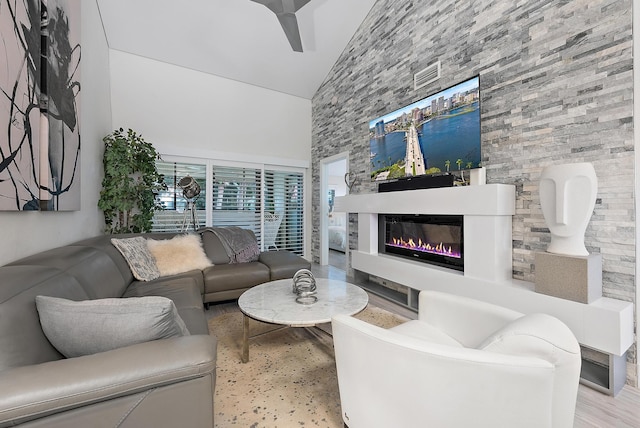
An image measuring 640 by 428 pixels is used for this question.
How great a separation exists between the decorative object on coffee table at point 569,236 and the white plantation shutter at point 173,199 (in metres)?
4.18

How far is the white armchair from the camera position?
0.77 metres

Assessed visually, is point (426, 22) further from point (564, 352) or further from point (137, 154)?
point (137, 154)

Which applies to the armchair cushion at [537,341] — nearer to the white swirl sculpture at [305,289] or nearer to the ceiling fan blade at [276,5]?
the white swirl sculpture at [305,289]

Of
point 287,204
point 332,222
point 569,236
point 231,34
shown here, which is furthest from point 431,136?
point 332,222

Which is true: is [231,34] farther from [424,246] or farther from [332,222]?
[332,222]

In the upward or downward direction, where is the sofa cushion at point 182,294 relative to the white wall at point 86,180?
downward

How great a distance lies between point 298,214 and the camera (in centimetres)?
515

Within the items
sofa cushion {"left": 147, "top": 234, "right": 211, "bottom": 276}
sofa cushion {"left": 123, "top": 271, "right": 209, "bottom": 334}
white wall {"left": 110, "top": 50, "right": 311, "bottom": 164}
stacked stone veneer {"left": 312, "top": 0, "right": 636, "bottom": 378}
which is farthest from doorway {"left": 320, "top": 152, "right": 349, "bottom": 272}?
sofa cushion {"left": 123, "top": 271, "right": 209, "bottom": 334}

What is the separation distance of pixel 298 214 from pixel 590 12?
4.35m

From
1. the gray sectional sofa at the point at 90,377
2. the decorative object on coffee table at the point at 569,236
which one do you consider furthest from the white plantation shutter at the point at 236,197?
the decorative object on coffee table at the point at 569,236

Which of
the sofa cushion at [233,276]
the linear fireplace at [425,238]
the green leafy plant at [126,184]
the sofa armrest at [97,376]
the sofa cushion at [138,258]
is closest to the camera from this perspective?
the sofa armrest at [97,376]

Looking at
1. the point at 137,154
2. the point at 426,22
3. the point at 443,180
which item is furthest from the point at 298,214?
the point at 426,22

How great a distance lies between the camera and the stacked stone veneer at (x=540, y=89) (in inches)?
63.6

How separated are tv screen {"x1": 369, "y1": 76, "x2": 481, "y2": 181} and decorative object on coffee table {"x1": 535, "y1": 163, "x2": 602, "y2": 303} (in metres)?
0.70
